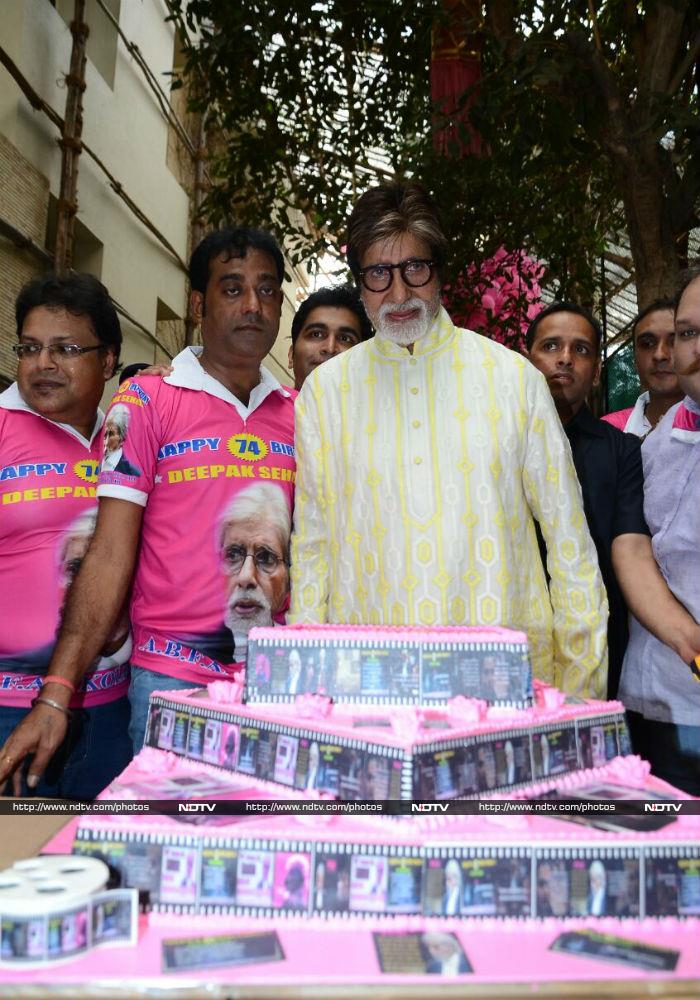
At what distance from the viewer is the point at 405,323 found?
2.29 meters

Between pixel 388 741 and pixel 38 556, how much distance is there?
4.81 feet

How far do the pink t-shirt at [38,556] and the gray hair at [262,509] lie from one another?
473mm

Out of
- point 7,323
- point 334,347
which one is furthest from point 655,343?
point 7,323

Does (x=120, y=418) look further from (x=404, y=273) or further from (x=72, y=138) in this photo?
(x=72, y=138)

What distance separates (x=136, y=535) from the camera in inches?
89.4

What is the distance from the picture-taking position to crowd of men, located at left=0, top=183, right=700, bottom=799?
2146mm

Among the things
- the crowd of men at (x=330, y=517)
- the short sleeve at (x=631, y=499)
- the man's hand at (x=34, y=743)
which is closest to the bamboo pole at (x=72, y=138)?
the crowd of men at (x=330, y=517)

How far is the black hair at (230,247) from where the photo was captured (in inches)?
101

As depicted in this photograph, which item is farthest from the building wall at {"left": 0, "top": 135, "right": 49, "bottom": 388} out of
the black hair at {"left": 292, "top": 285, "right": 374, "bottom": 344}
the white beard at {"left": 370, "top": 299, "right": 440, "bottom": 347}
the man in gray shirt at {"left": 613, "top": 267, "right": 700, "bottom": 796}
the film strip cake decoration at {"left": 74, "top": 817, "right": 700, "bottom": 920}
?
the film strip cake decoration at {"left": 74, "top": 817, "right": 700, "bottom": 920}

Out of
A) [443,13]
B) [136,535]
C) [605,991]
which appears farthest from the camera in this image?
[443,13]

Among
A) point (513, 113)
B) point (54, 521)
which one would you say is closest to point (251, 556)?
point (54, 521)

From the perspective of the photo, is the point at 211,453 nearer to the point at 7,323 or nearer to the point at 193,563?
the point at 193,563

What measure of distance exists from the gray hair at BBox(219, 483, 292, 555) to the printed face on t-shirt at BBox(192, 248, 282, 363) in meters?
0.43

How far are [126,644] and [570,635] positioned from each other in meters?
1.23
